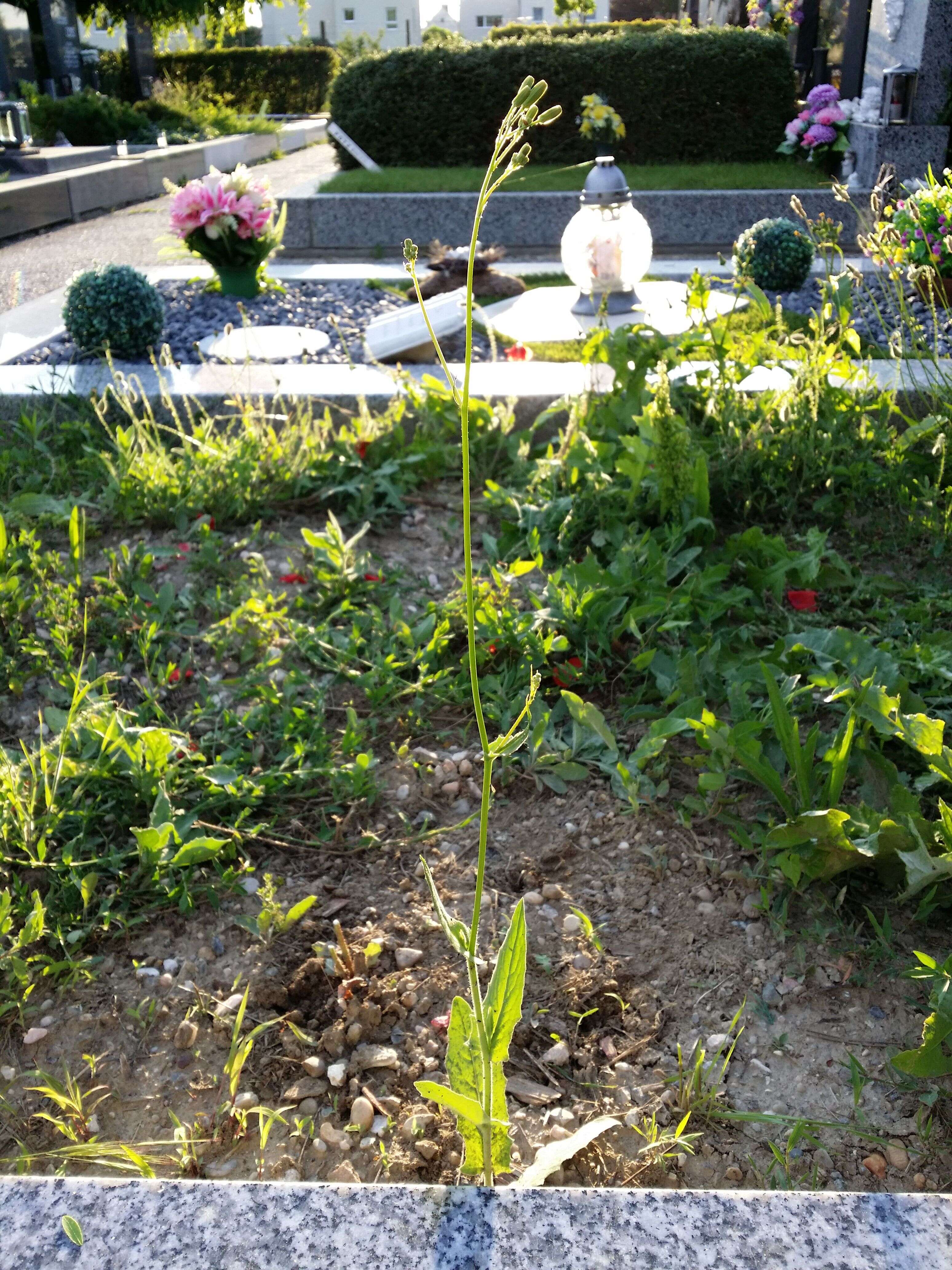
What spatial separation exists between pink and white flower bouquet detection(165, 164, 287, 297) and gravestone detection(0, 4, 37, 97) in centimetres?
1598

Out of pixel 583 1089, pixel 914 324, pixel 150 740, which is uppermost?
pixel 914 324

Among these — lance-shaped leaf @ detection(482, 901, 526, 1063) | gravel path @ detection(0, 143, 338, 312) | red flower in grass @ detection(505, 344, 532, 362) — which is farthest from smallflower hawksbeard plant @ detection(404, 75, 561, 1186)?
gravel path @ detection(0, 143, 338, 312)

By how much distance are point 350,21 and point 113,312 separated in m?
61.0

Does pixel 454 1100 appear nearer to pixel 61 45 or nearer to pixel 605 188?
pixel 605 188

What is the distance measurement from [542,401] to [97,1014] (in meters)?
2.76

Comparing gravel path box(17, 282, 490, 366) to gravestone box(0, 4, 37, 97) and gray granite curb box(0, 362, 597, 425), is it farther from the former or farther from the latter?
gravestone box(0, 4, 37, 97)

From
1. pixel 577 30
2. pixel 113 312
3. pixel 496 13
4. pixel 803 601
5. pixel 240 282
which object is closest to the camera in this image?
pixel 803 601

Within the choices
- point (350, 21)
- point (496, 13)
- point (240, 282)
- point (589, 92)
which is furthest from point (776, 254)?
point (496, 13)

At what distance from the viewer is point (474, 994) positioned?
115 centimetres

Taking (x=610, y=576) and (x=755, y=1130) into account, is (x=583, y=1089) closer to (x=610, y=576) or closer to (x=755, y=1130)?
(x=755, y=1130)

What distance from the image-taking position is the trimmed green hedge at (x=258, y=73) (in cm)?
2775

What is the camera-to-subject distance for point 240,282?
20.1 feet

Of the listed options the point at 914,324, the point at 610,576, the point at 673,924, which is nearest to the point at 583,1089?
the point at 673,924

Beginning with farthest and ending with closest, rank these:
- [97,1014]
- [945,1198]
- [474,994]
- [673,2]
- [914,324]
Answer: [673,2], [914,324], [97,1014], [474,994], [945,1198]
